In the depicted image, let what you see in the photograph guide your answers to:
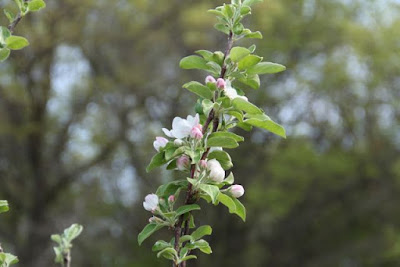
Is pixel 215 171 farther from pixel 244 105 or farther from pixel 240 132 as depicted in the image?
pixel 240 132

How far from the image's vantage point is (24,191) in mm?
11102

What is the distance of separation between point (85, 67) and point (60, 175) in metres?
2.12

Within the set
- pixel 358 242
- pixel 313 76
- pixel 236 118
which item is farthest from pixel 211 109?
pixel 358 242

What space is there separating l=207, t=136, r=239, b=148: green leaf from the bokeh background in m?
7.93

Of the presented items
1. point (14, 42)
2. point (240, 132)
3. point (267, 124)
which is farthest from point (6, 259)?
point (240, 132)

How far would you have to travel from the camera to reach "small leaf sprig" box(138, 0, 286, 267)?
858mm

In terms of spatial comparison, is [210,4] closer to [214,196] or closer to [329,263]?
[329,263]

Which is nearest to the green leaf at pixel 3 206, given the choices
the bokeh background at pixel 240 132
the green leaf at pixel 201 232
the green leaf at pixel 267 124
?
the green leaf at pixel 201 232

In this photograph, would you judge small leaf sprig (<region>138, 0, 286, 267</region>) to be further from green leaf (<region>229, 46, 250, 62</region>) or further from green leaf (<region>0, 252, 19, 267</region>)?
green leaf (<region>0, 252, 19, 267</region>)

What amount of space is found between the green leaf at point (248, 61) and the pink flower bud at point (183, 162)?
0.17m

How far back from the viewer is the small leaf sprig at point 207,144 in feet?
2.82

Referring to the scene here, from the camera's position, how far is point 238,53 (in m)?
0.91

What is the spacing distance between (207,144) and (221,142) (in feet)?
0.07

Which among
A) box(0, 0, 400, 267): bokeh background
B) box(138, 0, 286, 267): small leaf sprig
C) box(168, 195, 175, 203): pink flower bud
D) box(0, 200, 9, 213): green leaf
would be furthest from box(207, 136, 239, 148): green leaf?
box(0, 0, 400, 267): bokeh background
